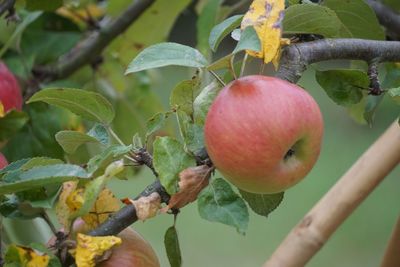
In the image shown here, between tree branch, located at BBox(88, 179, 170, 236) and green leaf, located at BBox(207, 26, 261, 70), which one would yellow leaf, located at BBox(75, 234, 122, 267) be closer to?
tree branch, located at BBox(88, 179, 170, 236)

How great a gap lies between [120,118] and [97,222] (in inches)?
26.0

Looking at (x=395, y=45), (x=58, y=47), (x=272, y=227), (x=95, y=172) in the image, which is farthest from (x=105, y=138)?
(x=272, y=227)

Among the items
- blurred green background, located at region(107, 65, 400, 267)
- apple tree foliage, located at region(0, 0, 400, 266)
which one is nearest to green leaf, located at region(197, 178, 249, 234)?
apple tree foliage, located at region(0, 0, 400, 266)

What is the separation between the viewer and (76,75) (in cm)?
122

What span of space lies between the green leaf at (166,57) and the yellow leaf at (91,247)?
4.2 inches

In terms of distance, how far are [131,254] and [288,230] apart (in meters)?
2.84

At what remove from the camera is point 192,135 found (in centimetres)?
57

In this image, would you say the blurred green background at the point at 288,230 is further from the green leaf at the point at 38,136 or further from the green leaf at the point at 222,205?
the green leaf at the point at 222,205

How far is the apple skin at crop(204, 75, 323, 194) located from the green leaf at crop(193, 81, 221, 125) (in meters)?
0.04

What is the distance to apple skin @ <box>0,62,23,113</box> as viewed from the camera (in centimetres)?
82

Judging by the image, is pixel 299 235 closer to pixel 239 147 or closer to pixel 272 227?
pixel 239 147

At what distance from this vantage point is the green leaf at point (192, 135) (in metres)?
0.57

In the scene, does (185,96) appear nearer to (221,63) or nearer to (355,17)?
(221,63)

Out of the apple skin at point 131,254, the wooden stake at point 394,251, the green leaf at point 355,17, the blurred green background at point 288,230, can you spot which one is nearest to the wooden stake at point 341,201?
the wooden stake at point 394,251
